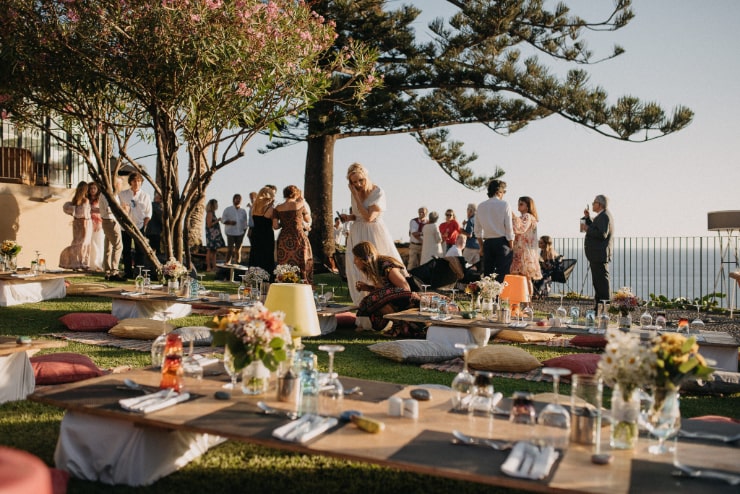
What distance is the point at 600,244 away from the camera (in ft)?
34.3

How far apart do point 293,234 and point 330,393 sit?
723 centimetres

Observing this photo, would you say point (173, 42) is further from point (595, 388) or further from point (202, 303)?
point (595, 388)

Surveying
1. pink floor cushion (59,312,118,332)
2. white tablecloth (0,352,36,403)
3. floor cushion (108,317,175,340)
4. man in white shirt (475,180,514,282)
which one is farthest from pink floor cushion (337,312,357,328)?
white tablecloth (0,352,36,403)

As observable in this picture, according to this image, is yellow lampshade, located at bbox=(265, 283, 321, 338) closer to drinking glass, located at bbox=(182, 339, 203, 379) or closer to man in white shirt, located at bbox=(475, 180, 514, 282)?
drinking glass, located at bbox=(182, 339, 203, 379)

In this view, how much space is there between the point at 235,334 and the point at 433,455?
1.21 metres

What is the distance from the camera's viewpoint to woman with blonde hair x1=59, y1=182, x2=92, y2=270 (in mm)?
13797

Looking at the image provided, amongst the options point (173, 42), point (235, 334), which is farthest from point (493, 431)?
point (173, 42)

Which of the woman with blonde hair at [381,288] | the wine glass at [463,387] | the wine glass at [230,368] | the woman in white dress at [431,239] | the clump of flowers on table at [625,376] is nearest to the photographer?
the clump of flowers on table at [625,376]

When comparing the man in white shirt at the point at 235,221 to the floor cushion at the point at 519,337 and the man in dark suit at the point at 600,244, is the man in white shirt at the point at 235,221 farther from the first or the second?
the floor cushion at the point at 519,337

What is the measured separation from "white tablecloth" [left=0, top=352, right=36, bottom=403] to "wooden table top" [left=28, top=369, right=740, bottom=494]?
1571mm

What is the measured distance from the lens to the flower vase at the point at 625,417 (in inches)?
114

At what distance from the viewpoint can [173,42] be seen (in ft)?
30.7

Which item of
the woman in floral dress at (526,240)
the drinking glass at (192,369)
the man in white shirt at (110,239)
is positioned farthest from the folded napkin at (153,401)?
the man in white shirt at (110,239)

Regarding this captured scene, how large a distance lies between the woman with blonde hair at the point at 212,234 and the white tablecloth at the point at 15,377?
11.8m
